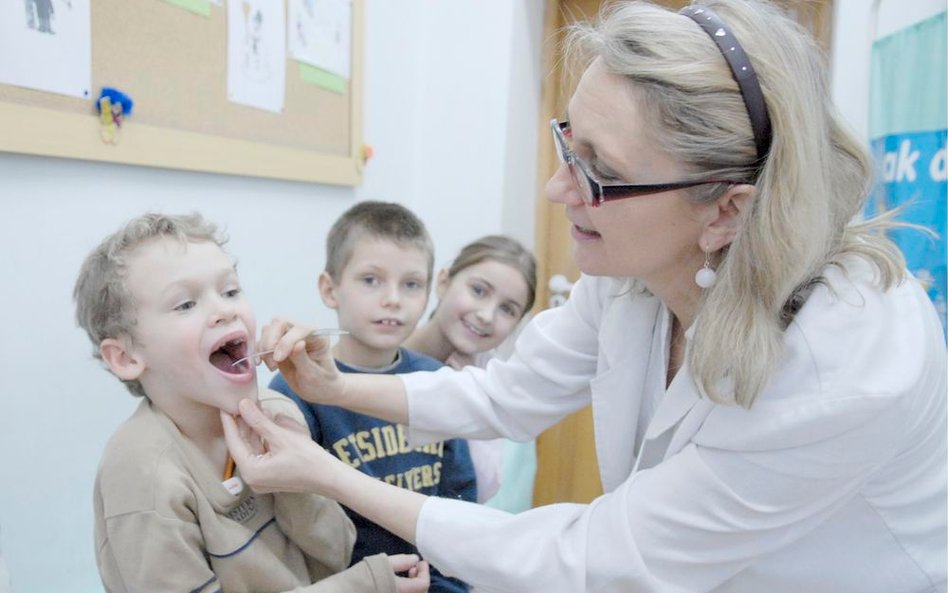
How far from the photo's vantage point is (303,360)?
47.9 inches

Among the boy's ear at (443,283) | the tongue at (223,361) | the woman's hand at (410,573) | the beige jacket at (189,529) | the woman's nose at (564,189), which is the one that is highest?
the woman's nose at (564,189)

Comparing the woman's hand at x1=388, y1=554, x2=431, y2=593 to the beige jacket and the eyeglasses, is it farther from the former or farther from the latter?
the eyeglasses

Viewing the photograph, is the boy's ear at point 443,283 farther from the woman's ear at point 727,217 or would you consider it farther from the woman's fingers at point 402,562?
the woman's ear at point 727,217

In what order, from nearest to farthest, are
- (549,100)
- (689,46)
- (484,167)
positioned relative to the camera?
(689,46)
(484,167)
(549,100)

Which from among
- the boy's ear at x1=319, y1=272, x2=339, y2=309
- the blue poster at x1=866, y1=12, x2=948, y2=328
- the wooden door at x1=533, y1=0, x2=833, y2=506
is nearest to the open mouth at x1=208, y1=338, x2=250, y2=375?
the boy's ear at x1=319, y1=272, x2=339, y2=309

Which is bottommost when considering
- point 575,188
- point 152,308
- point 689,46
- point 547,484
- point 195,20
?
point 547,484

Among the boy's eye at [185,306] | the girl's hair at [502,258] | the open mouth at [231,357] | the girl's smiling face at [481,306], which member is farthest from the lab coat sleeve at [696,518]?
the girl's hair at [502,258]

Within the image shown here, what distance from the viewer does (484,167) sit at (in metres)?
2.96

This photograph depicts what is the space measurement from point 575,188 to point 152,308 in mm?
644

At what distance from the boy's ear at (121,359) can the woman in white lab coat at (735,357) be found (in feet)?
0.53

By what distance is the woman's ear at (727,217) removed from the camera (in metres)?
1.03

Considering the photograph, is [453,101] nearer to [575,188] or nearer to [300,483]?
[575,188]

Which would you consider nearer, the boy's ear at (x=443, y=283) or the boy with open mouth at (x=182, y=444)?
the boy with open mouth at (x=182, y=444)

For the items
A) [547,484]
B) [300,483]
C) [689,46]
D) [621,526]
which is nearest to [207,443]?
[300,483]
